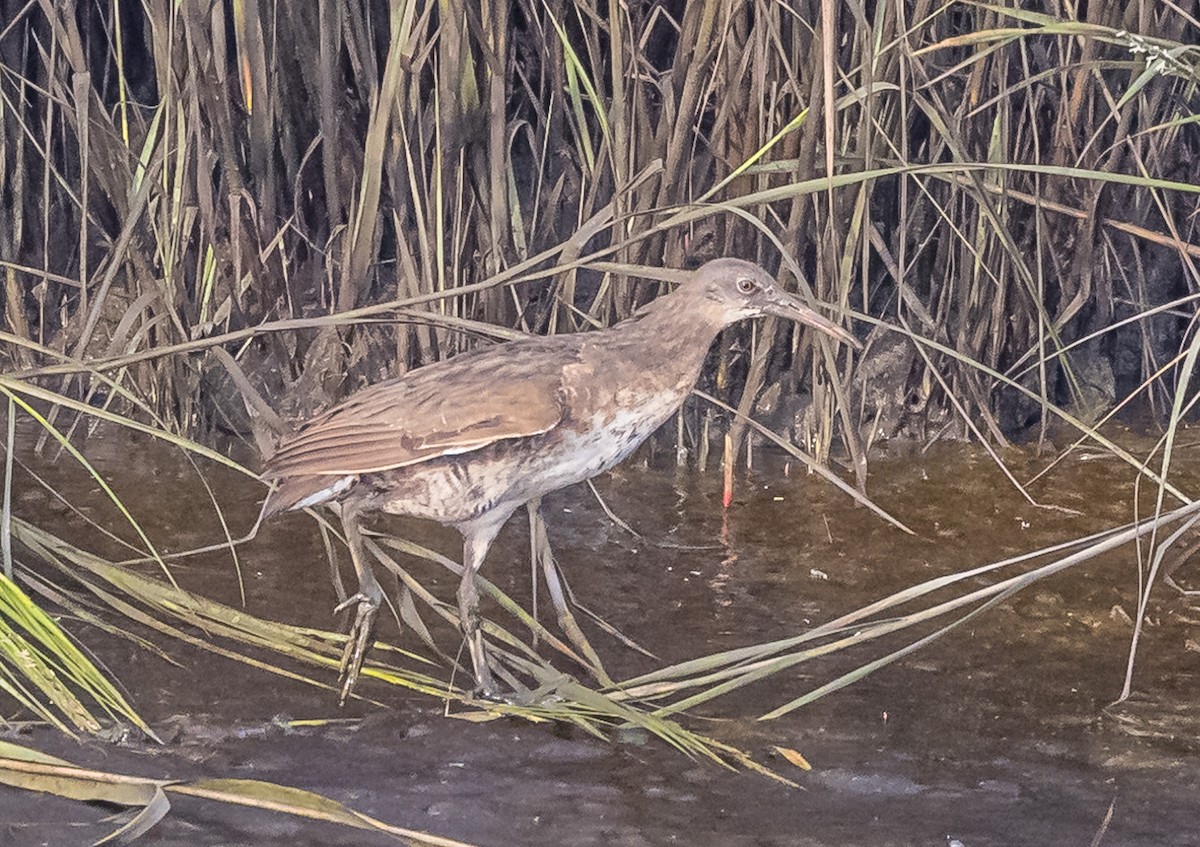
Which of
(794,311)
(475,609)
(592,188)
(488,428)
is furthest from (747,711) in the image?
(592,188)

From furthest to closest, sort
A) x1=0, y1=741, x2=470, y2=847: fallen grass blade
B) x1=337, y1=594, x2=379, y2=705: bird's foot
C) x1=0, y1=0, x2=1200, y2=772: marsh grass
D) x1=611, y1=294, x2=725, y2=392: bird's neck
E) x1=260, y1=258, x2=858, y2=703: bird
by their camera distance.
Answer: x1=0, y1=0, x2=1200, y2=772: marsh grass → x1=611, y1=294, x2=725, y2=392: bird's neck → x1=260, y1=258, x2=858, y2=703: bird → x1=337, y1=594, x2=379, y2=705: bird's foot → x1=0, y1=741, x2=470, y2=847: fallen grass blade

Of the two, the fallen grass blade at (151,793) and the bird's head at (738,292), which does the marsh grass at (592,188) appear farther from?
the fallen grass blade at (151,793)

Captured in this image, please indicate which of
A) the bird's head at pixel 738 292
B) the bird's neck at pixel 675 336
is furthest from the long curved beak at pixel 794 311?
the bird's neck at pixel 675 336

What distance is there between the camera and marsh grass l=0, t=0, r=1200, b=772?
3758 mm

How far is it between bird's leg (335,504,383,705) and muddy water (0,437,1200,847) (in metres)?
0.06

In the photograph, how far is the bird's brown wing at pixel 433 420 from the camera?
3027 mm

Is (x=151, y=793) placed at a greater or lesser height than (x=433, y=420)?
lesser

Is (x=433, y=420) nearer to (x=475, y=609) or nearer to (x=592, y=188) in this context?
(x=475, y=609)

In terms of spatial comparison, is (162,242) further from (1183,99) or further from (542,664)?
(1183,99)

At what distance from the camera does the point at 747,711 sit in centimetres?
290

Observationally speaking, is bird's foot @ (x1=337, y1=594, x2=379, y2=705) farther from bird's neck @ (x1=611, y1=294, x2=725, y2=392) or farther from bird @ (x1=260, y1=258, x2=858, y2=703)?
bird's neck @ (x1=611, y1=294, x2=725, y2=392)

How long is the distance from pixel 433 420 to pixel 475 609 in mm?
341

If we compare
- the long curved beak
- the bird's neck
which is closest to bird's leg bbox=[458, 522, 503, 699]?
the bird's neck

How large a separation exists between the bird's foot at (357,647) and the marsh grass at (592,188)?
2.35 ft
